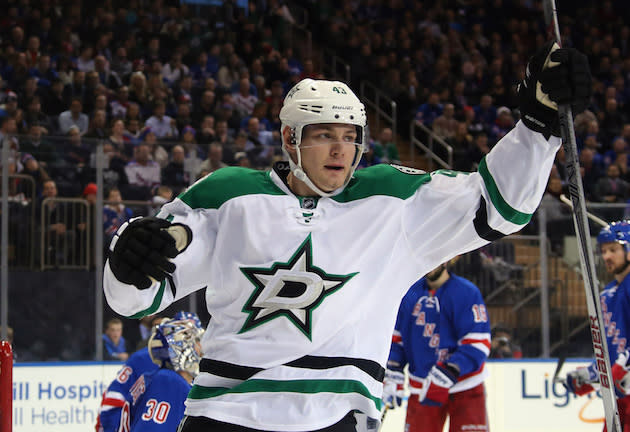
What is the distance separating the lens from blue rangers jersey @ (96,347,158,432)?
4117mm

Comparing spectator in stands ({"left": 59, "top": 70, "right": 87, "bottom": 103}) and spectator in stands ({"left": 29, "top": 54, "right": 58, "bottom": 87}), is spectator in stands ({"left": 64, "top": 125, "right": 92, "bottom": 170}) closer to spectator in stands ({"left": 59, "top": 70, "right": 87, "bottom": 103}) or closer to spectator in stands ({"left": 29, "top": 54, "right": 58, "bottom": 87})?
spectator in stands ({"left": 59, "top": 70, "right": 87, "bottom": 103})

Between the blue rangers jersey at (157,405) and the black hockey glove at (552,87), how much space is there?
182 cm

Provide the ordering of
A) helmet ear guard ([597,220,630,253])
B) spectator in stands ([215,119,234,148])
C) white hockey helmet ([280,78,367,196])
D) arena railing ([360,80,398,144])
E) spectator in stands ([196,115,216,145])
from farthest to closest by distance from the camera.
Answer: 1. arena railing ([360,80,398,144])
2. spectator in stands ([215,119,234,148])
3. spectator in stands ([196,115,216,145])
4. helmet ear guard ([597,220,630,253])
5. white hockey helmet ([280,78,367,196])

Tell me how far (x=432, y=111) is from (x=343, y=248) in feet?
30.9

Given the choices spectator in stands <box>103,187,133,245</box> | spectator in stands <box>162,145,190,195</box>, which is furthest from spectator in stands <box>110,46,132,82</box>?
spectator in stands <box>103,187,133,245</box>

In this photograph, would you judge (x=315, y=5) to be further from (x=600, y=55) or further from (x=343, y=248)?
(x=343, y=248)

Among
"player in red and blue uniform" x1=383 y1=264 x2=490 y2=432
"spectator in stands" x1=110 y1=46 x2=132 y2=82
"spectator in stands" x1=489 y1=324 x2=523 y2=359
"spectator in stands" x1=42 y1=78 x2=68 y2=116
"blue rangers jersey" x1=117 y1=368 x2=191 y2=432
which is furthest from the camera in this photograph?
"spectator in stands" x1=110 y1=46 x2=132 y2=82

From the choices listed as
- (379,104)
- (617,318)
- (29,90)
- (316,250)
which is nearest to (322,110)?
(316,250)

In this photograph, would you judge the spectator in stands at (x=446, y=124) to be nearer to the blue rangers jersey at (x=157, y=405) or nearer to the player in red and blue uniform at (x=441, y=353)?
the player in red and blue uniform at (x=441, y=353)

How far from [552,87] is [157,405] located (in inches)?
78.6

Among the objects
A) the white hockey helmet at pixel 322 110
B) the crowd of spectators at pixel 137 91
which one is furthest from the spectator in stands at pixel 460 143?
the white hockey helmet at pixel 322 110

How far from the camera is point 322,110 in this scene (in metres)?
2.47

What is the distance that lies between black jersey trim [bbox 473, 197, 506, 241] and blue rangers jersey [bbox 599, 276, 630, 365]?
236cm

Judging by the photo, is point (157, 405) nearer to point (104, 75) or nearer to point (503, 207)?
point (503, 207)
